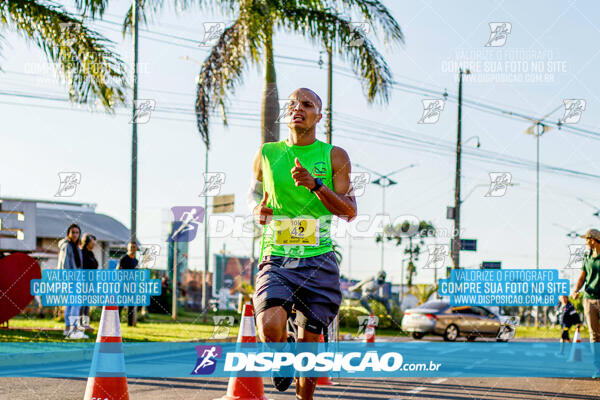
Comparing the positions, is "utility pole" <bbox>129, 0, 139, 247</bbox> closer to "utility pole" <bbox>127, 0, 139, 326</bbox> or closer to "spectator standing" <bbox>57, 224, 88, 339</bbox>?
"utility pole" <bbox>127, 0, 139, 326</bbox>

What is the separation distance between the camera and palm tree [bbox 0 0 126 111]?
503 inches

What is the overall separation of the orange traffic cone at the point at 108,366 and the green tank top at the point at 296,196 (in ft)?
4.73

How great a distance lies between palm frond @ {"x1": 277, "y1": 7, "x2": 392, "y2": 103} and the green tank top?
10694 mm

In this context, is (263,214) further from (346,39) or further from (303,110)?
(346,39)

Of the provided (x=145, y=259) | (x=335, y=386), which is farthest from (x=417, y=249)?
(x=335, y=386)

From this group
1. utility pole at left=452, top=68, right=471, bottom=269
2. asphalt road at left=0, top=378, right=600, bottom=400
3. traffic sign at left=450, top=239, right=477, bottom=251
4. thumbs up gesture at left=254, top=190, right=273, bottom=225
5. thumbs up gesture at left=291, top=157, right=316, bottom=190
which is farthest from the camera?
utility pole at left=452, top=68, right=471, bottom=269

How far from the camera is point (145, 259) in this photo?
54.5ft

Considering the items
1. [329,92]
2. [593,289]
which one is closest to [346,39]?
[329,92]

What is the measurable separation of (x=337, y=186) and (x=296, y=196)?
9.8 inches

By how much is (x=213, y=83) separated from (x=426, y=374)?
7.41m

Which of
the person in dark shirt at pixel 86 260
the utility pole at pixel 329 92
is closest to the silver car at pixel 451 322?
the utility pole at pixel 329 92

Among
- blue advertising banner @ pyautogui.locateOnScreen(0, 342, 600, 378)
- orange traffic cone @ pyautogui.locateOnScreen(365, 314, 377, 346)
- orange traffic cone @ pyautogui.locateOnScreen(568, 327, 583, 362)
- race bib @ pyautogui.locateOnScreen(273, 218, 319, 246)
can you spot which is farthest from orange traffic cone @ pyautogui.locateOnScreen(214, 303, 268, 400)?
orange traffic cone @ pyautogui.locateOnScreen(568, 327, 583, 362)

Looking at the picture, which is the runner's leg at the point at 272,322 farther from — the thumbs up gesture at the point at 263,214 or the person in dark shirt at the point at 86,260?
the person in dark shirt at the point at 86,260

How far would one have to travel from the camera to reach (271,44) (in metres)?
14.8
